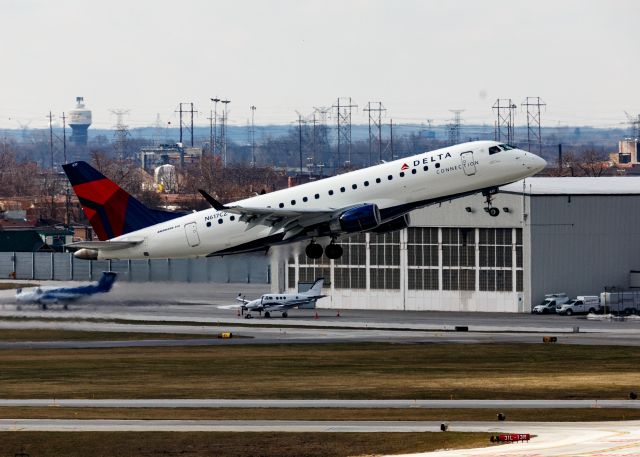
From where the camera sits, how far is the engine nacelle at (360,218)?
83.0 meters

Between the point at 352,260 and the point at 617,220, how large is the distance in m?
30.8

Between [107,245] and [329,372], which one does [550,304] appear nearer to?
[329,372]

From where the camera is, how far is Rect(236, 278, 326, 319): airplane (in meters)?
148

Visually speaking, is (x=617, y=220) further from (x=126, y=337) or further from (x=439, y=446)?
(x=439, y=446)

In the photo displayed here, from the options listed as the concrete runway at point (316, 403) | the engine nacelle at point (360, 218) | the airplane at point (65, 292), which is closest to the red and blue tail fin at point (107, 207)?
the engine nacelle at point (360, 218)

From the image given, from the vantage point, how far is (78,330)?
129000mm

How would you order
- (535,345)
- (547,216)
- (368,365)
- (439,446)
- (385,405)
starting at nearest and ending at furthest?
(439,446)
(385,405)
(368,365)
(535,345)
(547,216)

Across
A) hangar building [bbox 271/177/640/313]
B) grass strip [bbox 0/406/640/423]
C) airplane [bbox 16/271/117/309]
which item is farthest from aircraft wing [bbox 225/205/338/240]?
hangar building [bbox 271/177/640/313]

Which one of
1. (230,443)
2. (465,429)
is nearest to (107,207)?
(230,443)

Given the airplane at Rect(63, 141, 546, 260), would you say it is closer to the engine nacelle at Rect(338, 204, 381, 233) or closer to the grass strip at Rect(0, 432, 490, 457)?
the engine nacelle at Rect(338, 204, 381, 233)

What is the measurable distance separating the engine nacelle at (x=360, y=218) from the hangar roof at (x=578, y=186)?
2702 inches

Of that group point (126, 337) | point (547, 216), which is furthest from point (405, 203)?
point (547, 216)

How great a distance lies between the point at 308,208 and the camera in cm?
8556

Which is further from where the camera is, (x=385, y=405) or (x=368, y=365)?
(x=368, y=365)
